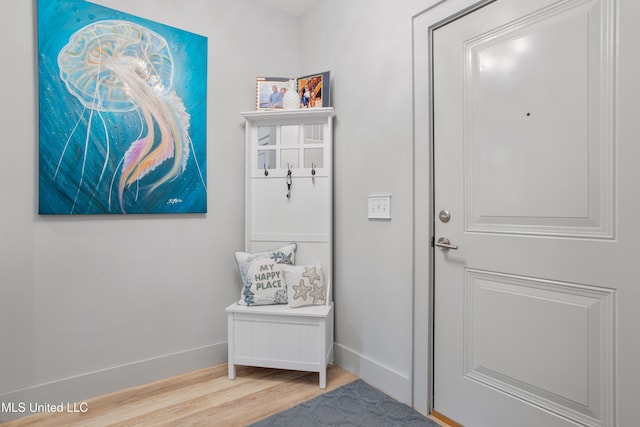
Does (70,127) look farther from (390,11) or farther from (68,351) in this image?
(390,11)

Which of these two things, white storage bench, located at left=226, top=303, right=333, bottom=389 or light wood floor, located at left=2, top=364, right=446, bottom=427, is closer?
light wood floor, located at left=2, top=364, right=446, bottom=427

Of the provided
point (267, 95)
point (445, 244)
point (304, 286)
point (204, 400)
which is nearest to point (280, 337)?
point (304, 286)

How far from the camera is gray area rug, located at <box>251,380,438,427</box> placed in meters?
1.51

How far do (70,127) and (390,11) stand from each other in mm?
1789

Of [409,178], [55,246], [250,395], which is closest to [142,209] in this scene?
[55,246]

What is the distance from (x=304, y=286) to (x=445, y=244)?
2.76ft

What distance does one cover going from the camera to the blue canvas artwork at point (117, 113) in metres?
1.63

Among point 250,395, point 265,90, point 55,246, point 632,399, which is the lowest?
point 250,395

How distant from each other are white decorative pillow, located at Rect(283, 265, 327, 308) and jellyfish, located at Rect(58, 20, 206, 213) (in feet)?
3.08

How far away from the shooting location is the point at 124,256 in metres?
1.84

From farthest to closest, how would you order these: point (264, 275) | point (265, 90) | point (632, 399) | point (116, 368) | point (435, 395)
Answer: point (265, 90), point (264, 275), point (116, 368), point (435, 395), point (632, 399)

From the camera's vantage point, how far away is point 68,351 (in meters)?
1.68

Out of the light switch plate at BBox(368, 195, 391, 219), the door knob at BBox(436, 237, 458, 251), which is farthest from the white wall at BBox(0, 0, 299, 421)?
the door knob at BBox(436, 237, 458, 251)

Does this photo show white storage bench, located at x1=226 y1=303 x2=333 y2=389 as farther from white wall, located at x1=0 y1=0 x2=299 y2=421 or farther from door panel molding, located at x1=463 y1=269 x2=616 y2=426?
door panel molding, located at x1=463 y1=269 x2=616 y2=426
